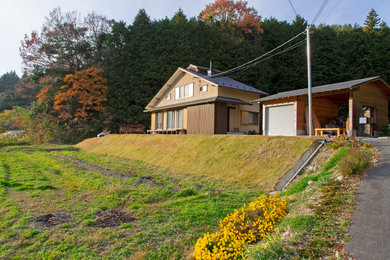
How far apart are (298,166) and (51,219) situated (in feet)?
22.9

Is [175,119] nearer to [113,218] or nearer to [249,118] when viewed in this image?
[249,118]

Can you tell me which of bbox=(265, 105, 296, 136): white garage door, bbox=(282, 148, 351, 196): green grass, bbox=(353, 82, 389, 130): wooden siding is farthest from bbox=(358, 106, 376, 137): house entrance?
bbox=(282, 148, 351, 196): green grass

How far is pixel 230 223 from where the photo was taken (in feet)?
12.4

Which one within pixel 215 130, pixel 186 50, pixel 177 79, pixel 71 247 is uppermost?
pixel 186 50

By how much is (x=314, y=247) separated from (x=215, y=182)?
5.50 meters

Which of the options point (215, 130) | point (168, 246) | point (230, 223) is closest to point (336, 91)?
point (215, 130)

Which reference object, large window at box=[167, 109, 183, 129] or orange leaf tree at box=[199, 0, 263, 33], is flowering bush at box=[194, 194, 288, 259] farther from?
orange leaf tree at box=[199, 0, 263, 33]

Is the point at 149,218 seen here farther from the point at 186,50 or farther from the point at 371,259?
the point at 186,50

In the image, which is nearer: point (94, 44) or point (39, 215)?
point (39, 215)

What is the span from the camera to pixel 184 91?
2209cm

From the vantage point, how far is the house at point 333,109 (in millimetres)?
11688

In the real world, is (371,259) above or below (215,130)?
below

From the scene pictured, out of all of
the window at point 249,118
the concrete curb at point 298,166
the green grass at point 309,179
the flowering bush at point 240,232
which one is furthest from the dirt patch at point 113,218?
the window at point 249,118

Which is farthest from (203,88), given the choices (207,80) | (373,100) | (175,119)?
(373,100)
